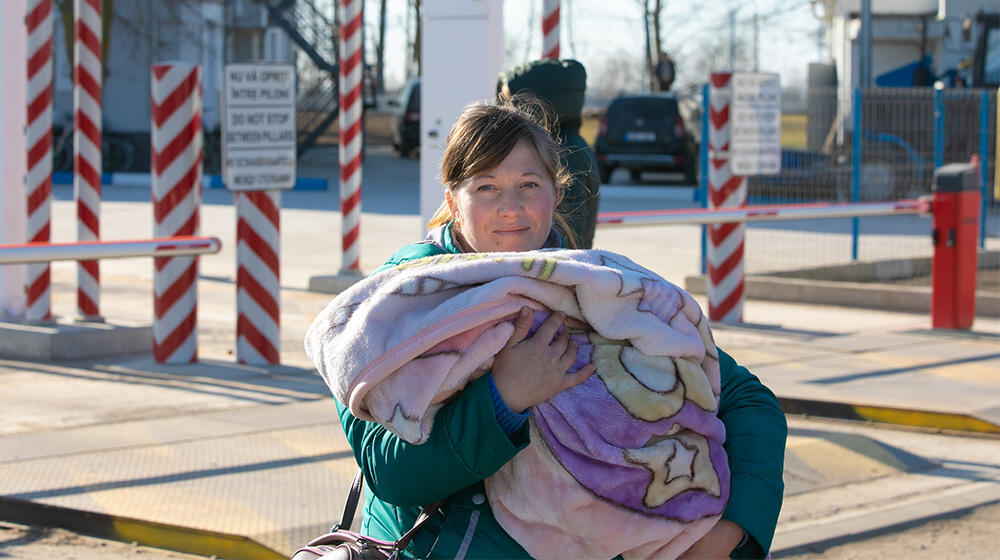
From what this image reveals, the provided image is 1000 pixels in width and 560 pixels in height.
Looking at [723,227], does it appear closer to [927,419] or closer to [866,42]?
[927,419]

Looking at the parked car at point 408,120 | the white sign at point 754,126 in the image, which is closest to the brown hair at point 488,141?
the white sign at point 754,126

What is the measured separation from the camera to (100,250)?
688cm

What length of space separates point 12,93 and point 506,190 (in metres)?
7.54

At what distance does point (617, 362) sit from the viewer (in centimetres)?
225

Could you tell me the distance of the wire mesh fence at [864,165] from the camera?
14.2 meters

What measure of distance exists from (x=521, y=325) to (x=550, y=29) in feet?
25.0

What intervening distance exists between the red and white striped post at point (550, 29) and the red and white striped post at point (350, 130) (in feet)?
10.3

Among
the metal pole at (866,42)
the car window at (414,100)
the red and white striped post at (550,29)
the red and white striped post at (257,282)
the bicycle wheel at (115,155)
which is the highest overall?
the metal pole at (866,42)

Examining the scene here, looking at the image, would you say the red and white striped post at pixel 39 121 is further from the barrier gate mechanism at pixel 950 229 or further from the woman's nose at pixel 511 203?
the woman's nose at pixel 511 203

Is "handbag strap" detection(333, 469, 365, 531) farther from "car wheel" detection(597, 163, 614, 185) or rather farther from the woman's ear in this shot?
"car wheel" detection(597, 163, 614, 185)

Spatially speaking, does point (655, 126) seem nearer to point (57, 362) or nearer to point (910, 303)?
point (910, 303)

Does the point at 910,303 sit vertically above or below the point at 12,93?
below

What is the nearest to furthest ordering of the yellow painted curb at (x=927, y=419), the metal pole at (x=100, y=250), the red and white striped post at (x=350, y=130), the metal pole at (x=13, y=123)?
1. the metal pole at (x=100, y=250)
2. the yellow painted curb at (x=927, y=419)
3. the metal pole at (x=13, y=123)
4. the red and white striped post at (x=350, y=130)

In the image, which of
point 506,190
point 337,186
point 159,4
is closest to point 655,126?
point 337,186
